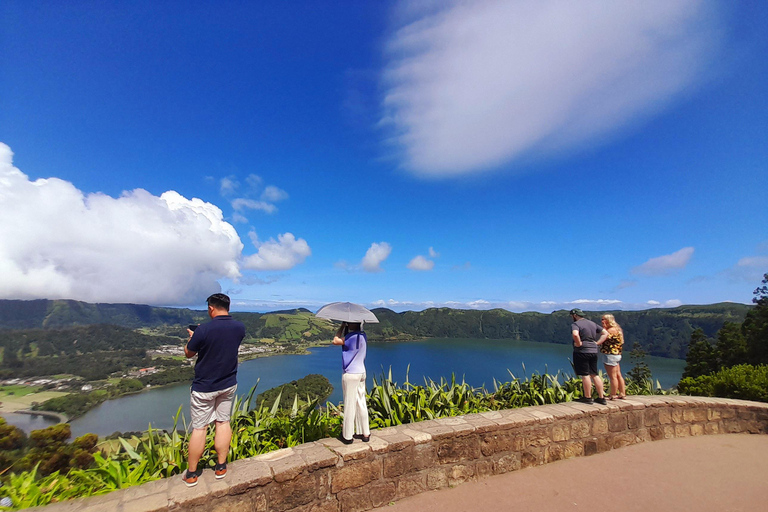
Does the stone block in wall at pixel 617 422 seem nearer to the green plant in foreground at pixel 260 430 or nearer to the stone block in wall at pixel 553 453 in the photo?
the green plant in foreground at pixel 260 430

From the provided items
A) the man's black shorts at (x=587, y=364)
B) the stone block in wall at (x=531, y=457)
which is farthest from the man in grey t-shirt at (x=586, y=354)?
the stone block in wall at (x=531, y=457)

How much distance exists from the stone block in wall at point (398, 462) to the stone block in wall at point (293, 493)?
565 mm

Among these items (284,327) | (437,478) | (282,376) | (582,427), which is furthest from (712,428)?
(284,327)

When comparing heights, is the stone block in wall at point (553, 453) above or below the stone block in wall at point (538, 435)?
below

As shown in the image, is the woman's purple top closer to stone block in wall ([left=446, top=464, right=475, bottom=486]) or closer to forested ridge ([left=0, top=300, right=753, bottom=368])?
stone block in wall ([left=446, top=464, right=475, bottom=486])

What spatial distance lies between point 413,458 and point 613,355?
321 centimetres

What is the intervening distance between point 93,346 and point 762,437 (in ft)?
224

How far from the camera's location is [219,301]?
8.43 feet

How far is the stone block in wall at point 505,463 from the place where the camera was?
299 centimetres

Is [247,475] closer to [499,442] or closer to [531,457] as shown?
[499,442]

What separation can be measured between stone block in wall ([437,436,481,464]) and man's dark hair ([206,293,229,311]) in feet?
6.91

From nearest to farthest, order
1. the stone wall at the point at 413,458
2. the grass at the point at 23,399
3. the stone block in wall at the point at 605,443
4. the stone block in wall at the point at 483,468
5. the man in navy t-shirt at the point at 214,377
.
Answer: the stone wall at the point at 413,458, the man in navy t-shirt at the point at 214,377, the stone block in wall at the point at 483,468, the stone block in wall at the point at 605,443, the grass at the point at 23,399

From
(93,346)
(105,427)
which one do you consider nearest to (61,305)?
(93,346)

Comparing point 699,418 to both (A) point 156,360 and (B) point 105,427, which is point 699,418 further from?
(A) point 156,360
